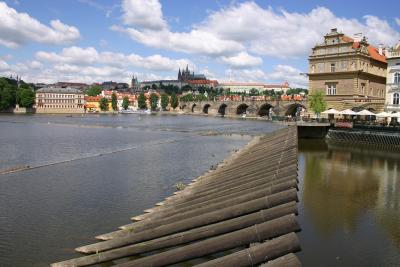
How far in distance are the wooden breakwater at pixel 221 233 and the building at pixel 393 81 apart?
46964 millimetres

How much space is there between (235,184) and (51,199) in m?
9.32

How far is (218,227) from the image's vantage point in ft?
34.8

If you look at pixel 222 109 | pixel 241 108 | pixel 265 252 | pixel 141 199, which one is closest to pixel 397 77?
pixel 141 199

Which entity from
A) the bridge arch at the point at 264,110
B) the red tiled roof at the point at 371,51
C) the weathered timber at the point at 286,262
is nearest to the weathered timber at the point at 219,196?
the weathered timber at the point at 286,262

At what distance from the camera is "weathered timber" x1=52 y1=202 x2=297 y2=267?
9.52 meters

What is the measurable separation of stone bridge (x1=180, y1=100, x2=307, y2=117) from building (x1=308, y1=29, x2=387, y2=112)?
45.3 m

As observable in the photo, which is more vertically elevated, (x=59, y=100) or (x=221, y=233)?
(x=59, y=100)

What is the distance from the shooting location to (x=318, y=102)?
235ft

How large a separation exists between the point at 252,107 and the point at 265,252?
15263 cm

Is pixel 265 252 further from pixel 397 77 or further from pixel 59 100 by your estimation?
pixel 59 100

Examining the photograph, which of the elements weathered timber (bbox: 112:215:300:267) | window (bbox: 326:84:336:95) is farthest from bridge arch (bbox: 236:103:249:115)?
weathered timber (bbox: 112:215:300:267)

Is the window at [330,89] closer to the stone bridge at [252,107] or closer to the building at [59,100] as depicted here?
the stone bridge at [252,107]

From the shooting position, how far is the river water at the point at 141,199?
14.2 meters

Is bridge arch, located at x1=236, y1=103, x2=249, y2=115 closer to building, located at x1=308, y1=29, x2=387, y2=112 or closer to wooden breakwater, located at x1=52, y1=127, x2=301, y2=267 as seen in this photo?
→ building, located at x1=308, y1=29, x2=387, y2=112
